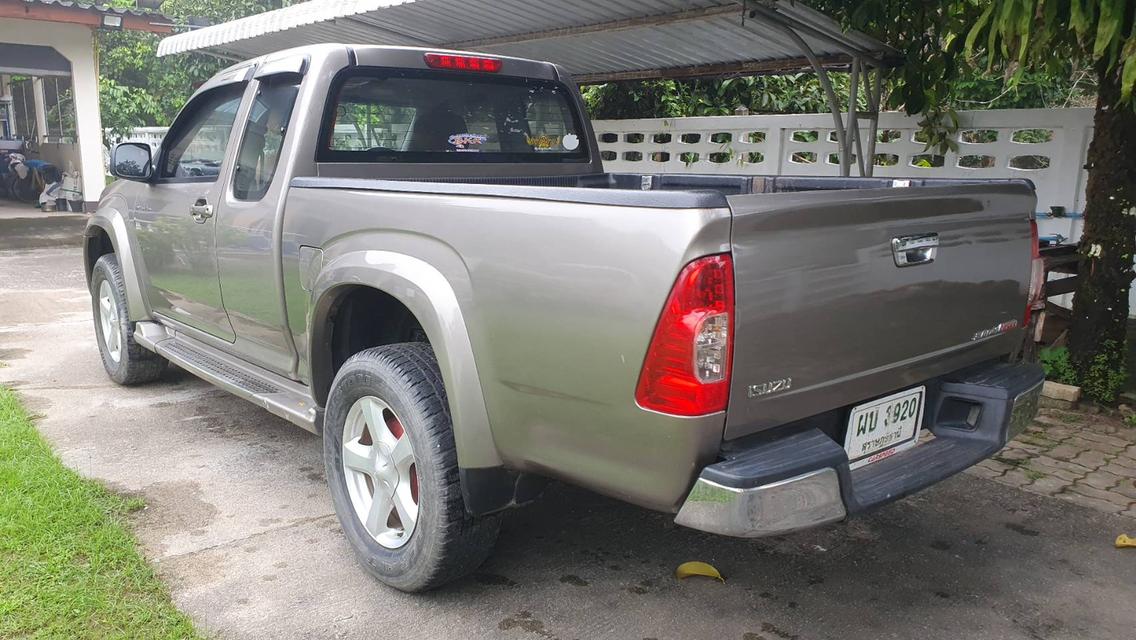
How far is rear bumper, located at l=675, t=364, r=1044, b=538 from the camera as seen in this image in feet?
7.28

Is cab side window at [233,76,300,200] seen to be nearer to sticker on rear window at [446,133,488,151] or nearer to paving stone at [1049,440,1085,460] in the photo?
sticker on rear window at [446,133,488,151]

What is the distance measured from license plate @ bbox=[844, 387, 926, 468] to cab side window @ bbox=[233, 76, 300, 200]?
2.45 meters

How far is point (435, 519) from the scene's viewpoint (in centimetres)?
274

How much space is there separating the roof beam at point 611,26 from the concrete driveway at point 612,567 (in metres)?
3.33

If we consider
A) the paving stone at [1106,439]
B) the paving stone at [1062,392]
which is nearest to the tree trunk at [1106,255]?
the paving stone at [1062,392]

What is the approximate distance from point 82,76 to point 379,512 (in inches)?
562

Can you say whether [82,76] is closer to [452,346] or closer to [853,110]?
[853,110]

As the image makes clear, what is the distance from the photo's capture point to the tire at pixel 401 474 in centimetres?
275

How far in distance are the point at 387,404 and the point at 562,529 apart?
1003 mm

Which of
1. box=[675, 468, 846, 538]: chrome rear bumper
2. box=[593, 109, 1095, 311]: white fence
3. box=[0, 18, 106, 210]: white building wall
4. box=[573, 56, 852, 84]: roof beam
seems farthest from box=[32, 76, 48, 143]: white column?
box=[675, 468, 846, 538]: chrome rear bumper

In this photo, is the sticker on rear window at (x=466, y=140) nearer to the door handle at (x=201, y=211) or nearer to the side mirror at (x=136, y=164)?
the door handle at (x=201, y=211)

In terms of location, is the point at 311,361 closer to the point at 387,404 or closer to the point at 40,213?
the point at 387,404

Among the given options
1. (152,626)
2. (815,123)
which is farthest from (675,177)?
(815,123)

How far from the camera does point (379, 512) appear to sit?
120 inches
